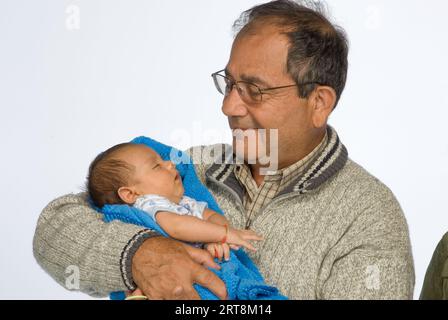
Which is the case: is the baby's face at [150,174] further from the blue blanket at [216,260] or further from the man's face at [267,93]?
the man's face at [267,93]

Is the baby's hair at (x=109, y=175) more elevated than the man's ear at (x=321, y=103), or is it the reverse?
the man's ear at (x=321, y=103)

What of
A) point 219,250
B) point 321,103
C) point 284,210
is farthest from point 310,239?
point 321,103

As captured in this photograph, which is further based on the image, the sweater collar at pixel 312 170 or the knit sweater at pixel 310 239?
the sweater collar at pixel 312 170

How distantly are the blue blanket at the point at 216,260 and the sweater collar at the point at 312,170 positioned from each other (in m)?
0.09

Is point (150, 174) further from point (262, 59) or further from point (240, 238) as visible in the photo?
point (262, 59)

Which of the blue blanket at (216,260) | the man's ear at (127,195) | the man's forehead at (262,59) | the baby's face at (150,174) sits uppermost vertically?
the man's forehead at (262,59)

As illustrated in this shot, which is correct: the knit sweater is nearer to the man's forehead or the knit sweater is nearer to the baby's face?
the baby's face

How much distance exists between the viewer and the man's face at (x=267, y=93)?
2.39 metres

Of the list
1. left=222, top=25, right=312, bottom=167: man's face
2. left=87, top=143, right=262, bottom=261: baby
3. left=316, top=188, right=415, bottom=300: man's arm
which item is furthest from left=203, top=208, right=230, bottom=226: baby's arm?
left=316, top=188, right=415, bottom=300: man's arm

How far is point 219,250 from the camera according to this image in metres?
2.24

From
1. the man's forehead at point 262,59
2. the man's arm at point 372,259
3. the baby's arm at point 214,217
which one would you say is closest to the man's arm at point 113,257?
the baby's arm at point 214,217

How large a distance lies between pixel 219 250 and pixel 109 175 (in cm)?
40
